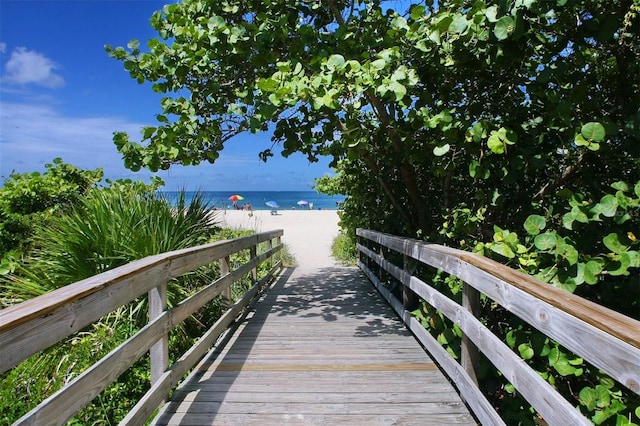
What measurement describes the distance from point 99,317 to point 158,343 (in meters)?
0.87

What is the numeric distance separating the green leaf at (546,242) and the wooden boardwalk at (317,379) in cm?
112

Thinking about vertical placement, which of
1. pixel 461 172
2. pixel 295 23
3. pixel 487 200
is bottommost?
pixel 487 200

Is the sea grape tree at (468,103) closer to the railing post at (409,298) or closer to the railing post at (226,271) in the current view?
the railing post at (409,298)

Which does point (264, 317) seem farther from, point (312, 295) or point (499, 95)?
point (499, 95)

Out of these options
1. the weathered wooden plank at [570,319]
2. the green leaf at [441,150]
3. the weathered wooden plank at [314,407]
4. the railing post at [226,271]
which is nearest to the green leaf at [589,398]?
the weathered wooden plank at [570,319]

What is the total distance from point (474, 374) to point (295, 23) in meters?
3.92

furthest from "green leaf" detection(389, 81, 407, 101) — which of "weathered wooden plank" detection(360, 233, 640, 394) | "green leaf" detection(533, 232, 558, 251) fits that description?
"green leaf" detection(533, 232, 558, 251)

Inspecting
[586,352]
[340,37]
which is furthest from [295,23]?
[586,352]

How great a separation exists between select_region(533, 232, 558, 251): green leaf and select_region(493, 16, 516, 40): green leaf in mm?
1355

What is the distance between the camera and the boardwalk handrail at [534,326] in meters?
1.38

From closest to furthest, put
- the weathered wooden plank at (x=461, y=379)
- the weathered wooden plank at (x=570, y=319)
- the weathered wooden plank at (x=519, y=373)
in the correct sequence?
the weathered wooden plank at (x=570, y=319), the weathered wooden plank at (x=519, y=373), the weathered wooden plank at (x=461, y=379)

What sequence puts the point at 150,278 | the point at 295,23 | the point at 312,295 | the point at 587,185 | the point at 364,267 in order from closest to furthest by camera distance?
the point at 150,278
the point at 587,185
the point at 295,23
the point at 312,295
the point at 364,267

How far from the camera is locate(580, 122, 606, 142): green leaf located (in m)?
2.72

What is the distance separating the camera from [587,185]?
12.7 ft
